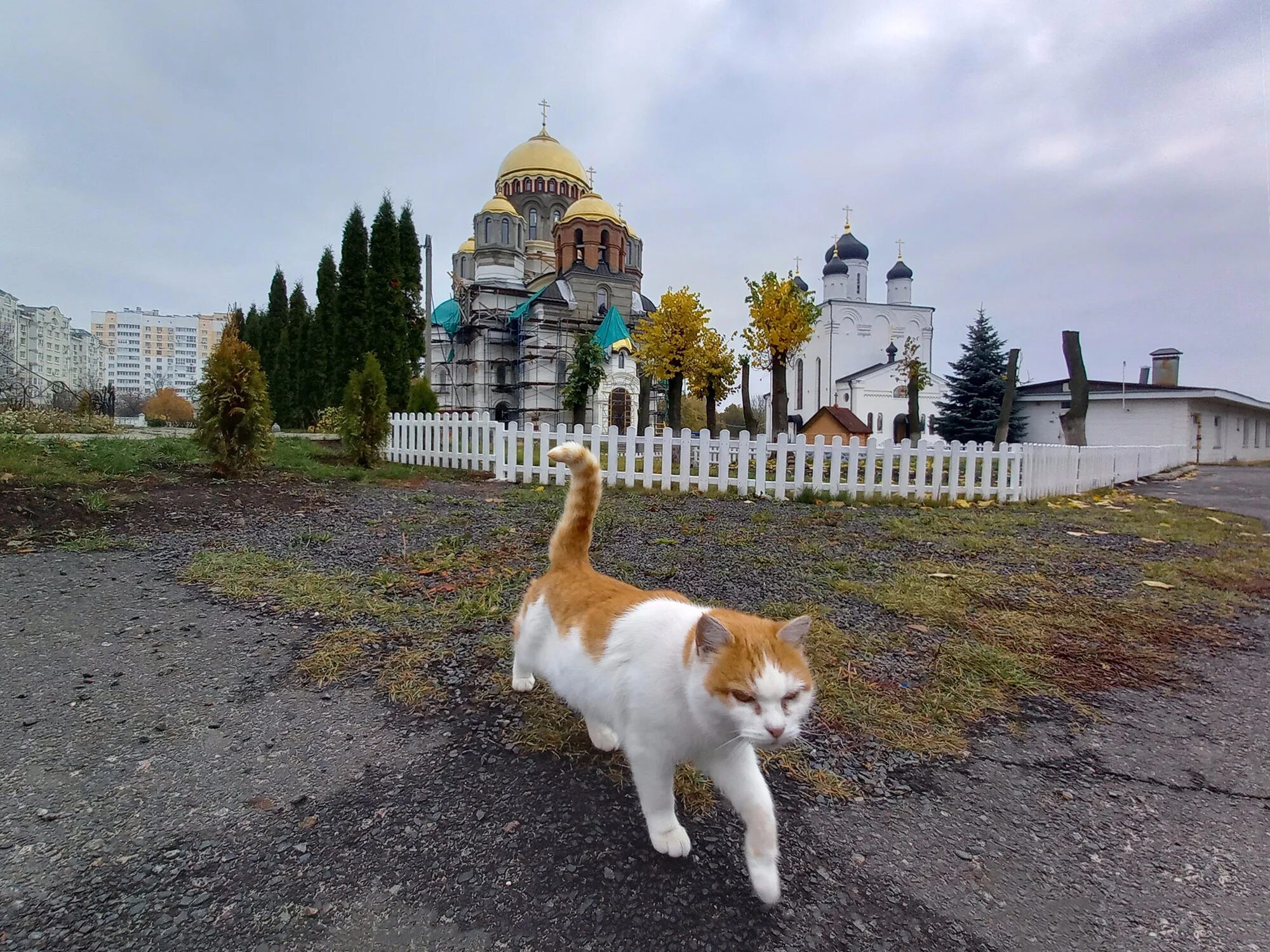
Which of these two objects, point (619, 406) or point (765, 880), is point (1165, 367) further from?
point (765, 880)

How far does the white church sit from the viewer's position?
4566 cm

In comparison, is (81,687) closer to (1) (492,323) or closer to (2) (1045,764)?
(2) (1045,764)

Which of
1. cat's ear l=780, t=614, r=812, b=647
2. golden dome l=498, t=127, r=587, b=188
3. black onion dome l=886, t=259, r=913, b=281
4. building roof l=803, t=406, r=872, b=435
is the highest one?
golden dome l=498, t=127, r=587, b=188

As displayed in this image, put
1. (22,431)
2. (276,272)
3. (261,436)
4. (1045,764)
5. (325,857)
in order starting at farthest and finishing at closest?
(276,272) → (22,431) → (261,436) → (1045,764) → (325,857)

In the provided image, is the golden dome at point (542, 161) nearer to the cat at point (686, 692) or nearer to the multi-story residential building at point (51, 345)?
the multi-story residential building at point (51, 345)

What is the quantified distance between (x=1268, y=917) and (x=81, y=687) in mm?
3672

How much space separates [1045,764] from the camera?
2045 mm

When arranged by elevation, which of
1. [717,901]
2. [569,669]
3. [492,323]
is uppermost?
[492,323]

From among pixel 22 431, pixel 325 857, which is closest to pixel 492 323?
pixel 22 431

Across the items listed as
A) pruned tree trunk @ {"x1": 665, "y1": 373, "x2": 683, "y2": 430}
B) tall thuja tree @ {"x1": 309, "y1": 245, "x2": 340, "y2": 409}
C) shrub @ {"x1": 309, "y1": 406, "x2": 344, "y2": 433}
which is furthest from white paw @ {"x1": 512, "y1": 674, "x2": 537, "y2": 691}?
tall thuja tree @ {"x1": 309, "y1": 245, "x2": 340, "y2": 409}

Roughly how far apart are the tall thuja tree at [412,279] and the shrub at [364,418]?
13.7 meters

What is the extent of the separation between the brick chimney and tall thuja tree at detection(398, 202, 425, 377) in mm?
36152

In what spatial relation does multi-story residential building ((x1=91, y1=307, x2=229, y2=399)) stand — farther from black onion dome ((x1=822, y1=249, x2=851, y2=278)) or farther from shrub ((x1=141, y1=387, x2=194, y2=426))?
black onion dome ((x1=822, y1=249, x2=851, y2=278))

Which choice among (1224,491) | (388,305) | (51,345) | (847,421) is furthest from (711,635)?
(51,345)
